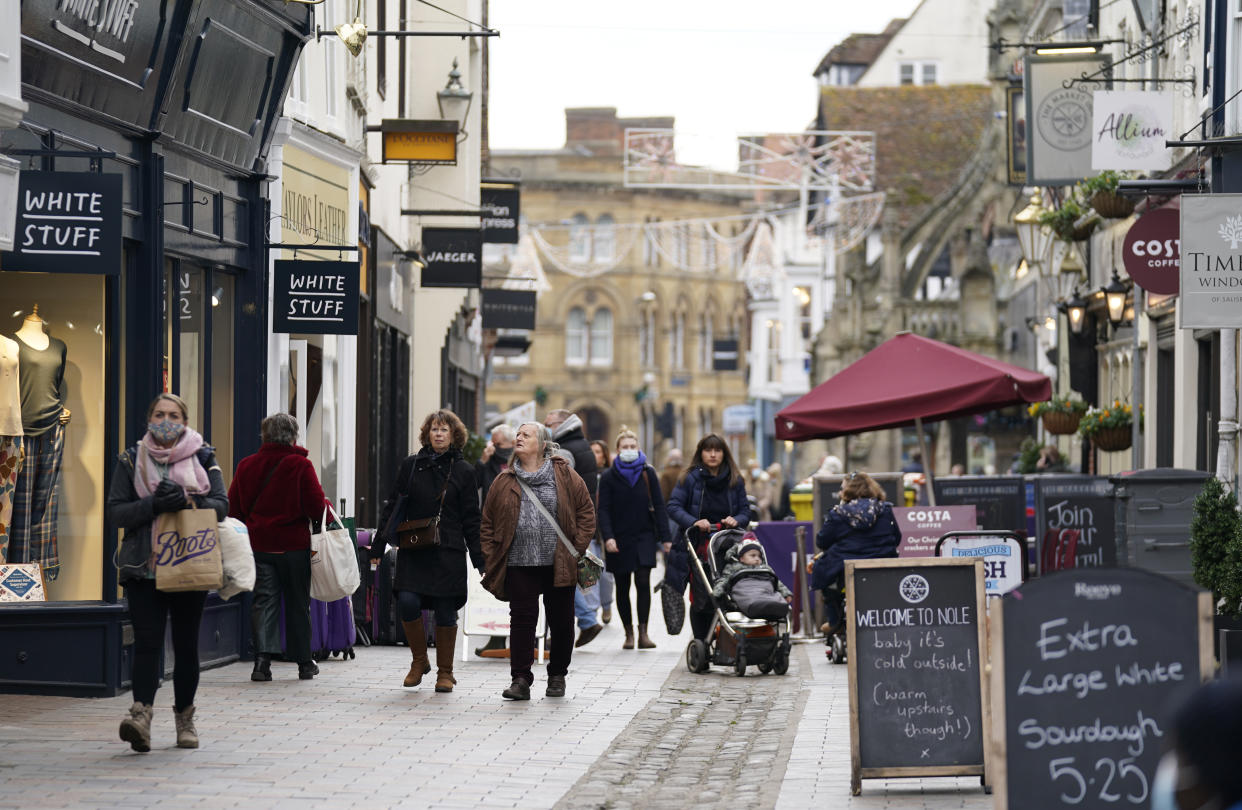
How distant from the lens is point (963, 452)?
44469 millimetres

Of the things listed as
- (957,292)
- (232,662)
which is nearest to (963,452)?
(957,292)

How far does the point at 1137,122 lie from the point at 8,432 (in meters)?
11.3

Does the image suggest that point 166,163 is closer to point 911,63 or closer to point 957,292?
point 957,292

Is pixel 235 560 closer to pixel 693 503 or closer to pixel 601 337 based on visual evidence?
pixel 693 503

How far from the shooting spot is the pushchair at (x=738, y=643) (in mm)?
14547

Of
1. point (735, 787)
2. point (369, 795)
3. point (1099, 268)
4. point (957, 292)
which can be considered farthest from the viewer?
point (957, 292)

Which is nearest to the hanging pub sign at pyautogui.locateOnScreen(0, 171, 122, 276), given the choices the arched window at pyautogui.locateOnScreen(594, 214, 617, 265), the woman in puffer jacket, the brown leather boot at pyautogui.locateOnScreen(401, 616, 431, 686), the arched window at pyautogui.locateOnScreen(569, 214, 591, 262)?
the brown leather boot at pyautogui.locateOnScreen(401, 616, 431, 686)

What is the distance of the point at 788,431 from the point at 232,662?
5214mm

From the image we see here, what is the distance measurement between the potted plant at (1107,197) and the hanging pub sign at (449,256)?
7.79 meters

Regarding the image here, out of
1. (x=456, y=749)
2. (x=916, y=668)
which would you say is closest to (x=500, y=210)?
(x=456, y=749)

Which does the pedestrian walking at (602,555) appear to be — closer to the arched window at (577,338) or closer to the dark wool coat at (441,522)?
the dark wool coat at (441,522)

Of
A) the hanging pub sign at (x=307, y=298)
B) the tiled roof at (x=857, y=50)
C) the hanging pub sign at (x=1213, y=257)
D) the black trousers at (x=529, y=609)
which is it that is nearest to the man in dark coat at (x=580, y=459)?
the hanging pub sign at (x=307, y=298)

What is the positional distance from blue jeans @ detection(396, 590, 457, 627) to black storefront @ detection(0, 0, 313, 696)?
1.51 meters

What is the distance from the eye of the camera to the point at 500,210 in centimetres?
3167
